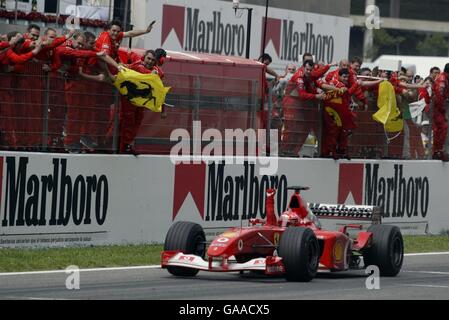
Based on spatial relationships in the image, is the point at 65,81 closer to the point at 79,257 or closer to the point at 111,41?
the point at 111,41

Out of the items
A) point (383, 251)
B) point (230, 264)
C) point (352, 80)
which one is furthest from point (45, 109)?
point (352, 80)

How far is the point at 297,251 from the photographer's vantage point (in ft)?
41.1

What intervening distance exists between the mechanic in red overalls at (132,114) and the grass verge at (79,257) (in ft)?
4.73

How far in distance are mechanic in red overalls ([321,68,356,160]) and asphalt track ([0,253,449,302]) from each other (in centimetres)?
547

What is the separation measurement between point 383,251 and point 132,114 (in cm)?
428

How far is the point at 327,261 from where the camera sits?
527 inches

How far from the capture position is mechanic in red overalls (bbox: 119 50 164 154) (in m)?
16.6

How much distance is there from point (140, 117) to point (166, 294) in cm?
555

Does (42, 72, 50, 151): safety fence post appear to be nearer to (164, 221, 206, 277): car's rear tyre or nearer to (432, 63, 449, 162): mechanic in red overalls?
(164, 221, 206, 277): car's rear tyre

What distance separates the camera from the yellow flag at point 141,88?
16.3m

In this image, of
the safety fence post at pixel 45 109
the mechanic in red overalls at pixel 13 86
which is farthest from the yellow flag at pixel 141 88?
the mechanic in red overalls at pixel 13 86

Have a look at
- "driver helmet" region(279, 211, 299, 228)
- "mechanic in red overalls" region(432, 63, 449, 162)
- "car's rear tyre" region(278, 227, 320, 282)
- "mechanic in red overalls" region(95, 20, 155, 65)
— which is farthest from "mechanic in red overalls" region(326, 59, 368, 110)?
"car's rear tyre" region(278, 227, 320, 282)

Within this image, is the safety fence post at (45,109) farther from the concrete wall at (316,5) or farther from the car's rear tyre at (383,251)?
the concrete wall at (316,5)

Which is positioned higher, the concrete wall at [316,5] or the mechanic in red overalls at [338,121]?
the concrete wall at [316,5]
